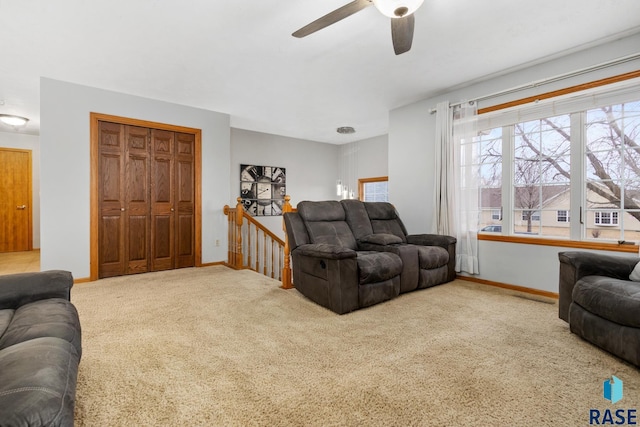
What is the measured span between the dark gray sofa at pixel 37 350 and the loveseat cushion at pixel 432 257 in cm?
294

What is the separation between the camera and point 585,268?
86.6 inches

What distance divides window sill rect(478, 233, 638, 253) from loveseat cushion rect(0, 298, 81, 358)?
390 cm

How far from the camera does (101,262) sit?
395 cm

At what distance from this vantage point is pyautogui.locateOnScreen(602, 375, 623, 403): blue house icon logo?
147 centimetres

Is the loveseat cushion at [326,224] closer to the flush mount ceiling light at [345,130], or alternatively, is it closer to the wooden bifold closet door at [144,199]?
the wooden bifold closet door at [144,199]

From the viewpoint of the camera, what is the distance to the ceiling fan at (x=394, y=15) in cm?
180

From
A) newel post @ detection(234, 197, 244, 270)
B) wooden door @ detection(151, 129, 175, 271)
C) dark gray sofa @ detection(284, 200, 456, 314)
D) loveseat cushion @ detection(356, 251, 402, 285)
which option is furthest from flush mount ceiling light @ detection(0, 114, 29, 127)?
loveseat cushion @ detection(356, 251, 402, 285)

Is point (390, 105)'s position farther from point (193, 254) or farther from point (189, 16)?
point (193, 254)

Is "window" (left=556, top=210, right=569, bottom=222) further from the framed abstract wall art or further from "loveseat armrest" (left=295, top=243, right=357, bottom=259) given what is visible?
the framed abstract wall art

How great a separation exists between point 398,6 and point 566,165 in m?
2.59

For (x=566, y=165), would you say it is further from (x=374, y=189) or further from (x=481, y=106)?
(x=374, y=189)

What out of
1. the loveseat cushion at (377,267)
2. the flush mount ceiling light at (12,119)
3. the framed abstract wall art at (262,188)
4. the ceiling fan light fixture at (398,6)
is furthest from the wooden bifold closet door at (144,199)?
the ceiling fan light fixture at (398,6)

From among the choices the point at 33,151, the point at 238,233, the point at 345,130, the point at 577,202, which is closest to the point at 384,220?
the point at 577,202

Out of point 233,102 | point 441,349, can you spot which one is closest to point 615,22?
point 441,349
